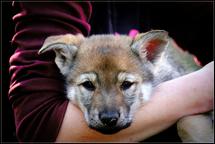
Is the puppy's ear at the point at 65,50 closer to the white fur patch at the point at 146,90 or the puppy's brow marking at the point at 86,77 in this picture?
the puppy's brow marking at the point at 86,77

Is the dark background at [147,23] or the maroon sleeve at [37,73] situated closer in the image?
the maroon sleeve at [37,73]

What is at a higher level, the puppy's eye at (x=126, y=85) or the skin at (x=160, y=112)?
the puppy's eye at (x=126, y=85)

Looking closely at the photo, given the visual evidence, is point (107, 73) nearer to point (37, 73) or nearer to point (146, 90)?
point (146, 90)

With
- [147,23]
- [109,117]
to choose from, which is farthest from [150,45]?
[147,23]

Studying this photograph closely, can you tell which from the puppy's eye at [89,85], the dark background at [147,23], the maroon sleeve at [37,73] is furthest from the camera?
the dark background at [147,23]

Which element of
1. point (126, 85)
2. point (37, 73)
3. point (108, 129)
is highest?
point (37, 73)

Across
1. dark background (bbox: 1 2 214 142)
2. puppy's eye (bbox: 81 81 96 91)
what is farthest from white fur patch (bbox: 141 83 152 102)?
dark background (bbox: 1 2 214 142)

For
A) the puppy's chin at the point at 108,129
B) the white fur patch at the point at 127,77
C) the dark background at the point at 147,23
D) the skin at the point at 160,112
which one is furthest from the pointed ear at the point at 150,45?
the dark background at the point at 147,23
